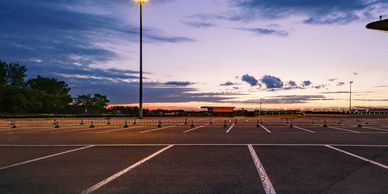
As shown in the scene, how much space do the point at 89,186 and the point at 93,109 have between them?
255 feet

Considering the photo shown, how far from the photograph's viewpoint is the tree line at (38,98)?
221 ft

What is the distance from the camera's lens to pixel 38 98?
235 ft

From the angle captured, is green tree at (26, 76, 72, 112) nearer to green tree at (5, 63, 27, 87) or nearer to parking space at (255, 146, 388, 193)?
green tree at (5, 63, 27, 87)

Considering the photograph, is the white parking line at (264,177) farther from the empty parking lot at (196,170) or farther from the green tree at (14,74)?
the green tree at (14,74)

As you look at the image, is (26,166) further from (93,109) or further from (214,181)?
(93,109)

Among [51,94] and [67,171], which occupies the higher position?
[51,94]

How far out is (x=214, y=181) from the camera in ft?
24.2

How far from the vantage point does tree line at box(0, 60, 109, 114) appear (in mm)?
67438

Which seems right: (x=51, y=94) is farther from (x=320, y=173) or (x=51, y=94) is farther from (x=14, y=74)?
(x=320, y=173)

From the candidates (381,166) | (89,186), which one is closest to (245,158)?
(381,166)

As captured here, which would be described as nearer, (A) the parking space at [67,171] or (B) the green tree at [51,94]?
(A) the parking space at [67,171]

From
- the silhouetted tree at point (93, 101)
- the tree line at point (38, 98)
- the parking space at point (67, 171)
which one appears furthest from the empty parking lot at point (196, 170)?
the silhouetted tree at point (93, 101)

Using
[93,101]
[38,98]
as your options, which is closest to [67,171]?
[38,98]

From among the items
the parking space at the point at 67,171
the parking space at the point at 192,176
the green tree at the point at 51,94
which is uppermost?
the green tree at the point at 51,94
